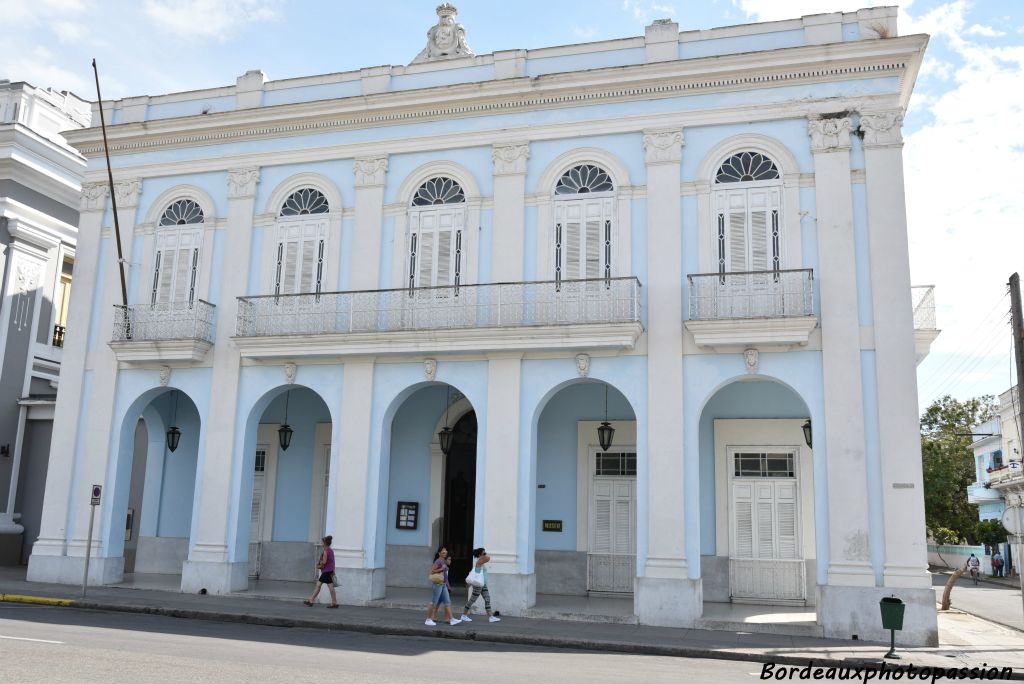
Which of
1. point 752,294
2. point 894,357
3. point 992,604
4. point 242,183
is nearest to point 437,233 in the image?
point 242,183

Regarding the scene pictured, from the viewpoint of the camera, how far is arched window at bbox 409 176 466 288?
16.8m

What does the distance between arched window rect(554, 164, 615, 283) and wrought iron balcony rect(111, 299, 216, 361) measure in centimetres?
712

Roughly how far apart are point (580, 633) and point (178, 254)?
11459mm

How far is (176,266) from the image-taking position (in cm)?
1845

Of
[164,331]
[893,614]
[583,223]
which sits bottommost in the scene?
[893,614]

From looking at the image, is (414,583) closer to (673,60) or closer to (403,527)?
(403,527)

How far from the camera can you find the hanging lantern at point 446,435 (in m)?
17.7

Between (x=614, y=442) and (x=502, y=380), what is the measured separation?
308 cm

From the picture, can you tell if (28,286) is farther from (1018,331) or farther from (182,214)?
(1018,331)

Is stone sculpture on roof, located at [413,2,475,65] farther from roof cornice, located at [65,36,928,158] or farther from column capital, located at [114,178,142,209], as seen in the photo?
column capital, located at [114,178,142,209]

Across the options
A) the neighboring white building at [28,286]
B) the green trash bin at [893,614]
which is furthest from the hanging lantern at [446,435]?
the neighboring white building at [28,286]

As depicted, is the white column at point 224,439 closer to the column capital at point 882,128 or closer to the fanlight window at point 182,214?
the fanlight window at point 182,214

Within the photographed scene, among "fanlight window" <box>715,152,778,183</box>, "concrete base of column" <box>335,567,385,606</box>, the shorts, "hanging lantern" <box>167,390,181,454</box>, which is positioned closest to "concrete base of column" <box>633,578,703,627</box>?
the shorts

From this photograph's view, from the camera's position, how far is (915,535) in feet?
44.3
